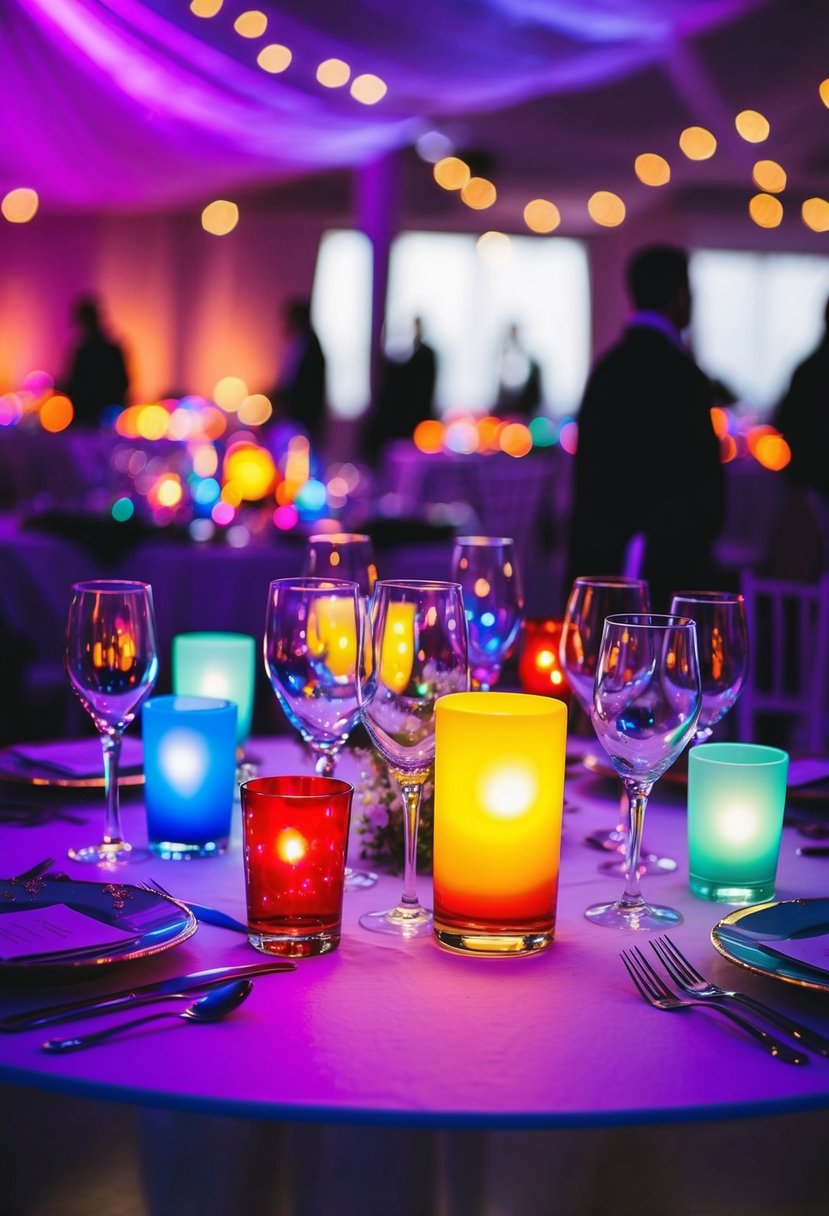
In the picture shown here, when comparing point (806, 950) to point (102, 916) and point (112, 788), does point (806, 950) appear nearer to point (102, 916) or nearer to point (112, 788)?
point (102, 916)

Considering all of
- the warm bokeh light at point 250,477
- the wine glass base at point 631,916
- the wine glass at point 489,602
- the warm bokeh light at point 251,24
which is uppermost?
the warm bokeh light at point 251,24

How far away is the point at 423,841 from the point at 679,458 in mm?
2300

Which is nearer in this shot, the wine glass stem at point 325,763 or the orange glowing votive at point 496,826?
the orange glowing votive at point 496,826

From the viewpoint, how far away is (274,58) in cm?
606

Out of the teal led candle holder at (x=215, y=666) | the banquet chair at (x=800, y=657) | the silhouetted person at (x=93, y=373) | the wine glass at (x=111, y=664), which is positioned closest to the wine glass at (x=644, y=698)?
the wine glass at (x=111, y=664)

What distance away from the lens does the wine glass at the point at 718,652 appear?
147cm

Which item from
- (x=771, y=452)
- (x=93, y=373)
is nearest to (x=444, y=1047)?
(x=771, y=452)

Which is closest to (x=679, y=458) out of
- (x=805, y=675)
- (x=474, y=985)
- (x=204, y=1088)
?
(x=805, y=675)

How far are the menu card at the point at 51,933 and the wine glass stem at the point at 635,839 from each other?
1.39 feet

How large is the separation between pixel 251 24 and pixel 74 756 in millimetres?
4413

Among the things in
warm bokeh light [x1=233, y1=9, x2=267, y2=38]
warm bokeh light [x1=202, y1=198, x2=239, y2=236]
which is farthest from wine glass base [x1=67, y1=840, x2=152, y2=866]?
warm bokeh light [x1=202, y1=198, x2=239, y2=236]

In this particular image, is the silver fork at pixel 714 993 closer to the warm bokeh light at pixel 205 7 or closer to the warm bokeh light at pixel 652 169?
the warm bokeh light at pixel 205 7

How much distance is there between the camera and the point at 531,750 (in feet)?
3.71

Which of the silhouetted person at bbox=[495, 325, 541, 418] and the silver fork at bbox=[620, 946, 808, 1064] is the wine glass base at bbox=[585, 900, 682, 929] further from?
the silhouetted person at bbox=[495, 325, 541, 418]
